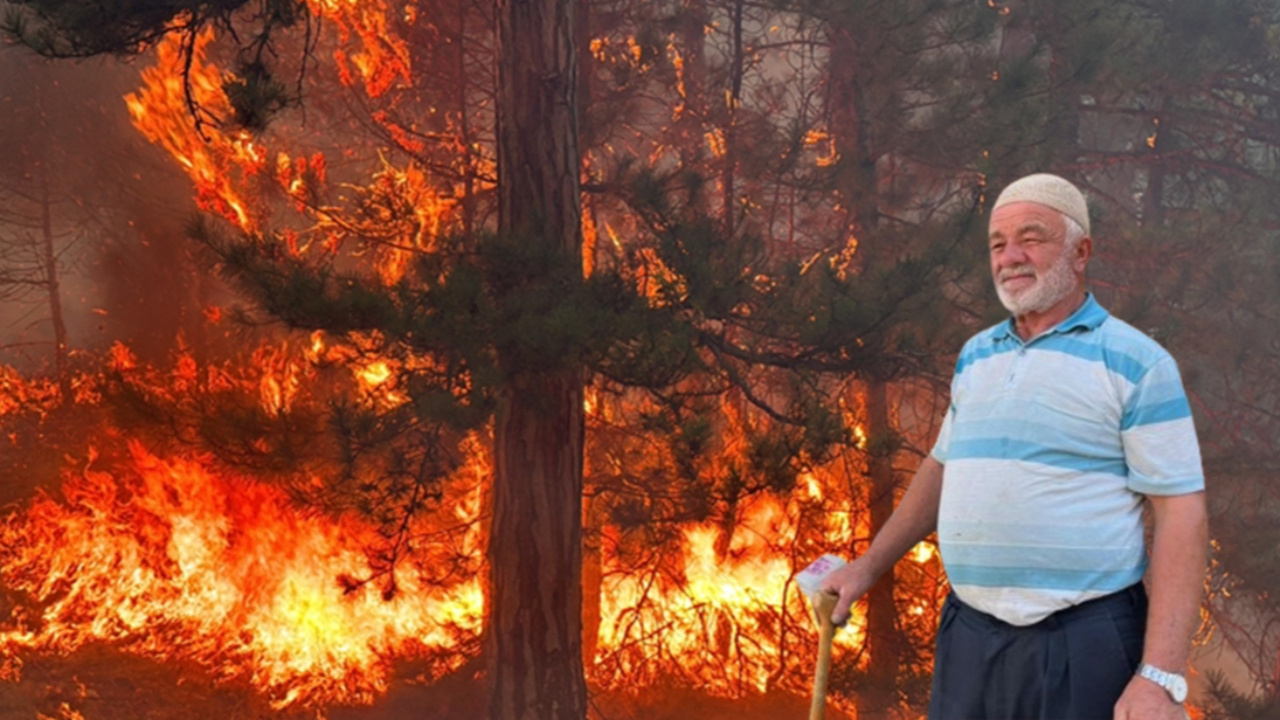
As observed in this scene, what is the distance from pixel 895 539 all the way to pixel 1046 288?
2.36ft

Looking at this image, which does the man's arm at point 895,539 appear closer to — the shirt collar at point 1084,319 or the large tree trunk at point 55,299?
the shirt collar at point 1084,319

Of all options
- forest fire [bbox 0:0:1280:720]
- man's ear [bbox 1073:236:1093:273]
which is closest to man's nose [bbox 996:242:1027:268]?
man's ear [bbox 1073:236:1093:273]

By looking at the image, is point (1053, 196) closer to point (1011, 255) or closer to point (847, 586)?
point (1011, 255)

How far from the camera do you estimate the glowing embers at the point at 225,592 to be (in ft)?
34.3

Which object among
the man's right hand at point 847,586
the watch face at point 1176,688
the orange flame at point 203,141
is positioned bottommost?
the watch face at point 1176,688

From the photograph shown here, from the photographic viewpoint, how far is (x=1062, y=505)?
2.40m

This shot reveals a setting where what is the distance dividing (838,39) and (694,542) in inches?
189

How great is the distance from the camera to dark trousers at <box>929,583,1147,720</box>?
7.70ft

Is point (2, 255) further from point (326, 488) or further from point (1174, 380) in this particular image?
point (1174, 380)

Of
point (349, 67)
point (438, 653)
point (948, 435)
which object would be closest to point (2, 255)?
point (349, 67)

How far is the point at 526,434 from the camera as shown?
6.91 meters

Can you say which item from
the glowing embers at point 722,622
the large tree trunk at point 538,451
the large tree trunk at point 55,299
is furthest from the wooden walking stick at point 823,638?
the large tree trunk at point 55,299

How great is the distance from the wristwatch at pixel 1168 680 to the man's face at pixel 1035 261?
79cm

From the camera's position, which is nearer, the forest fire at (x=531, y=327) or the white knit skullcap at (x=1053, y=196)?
the white knit skullcap at (x=1053, y=196)
